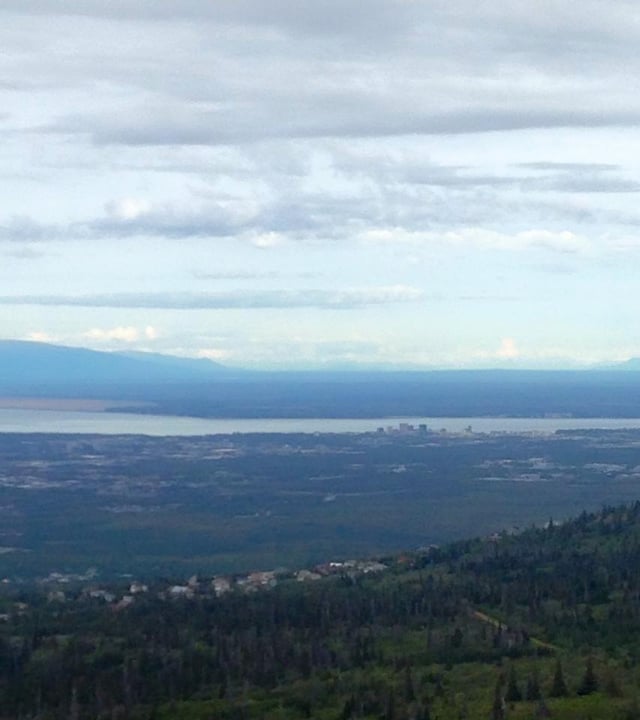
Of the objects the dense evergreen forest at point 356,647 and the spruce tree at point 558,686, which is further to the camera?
the dense evergreen forest at point 356,647

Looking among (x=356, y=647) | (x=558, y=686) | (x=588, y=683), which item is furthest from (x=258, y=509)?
(x=558, y=686)

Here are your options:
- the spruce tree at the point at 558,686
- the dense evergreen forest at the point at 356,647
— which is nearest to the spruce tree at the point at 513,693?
the dense evergreen forest at the point at 356,647

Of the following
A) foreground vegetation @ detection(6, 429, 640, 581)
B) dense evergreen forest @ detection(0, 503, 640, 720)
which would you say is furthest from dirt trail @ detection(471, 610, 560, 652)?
foreground vegetation @ detection(6, 429, 640, 581)

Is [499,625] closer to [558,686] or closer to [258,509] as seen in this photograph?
[558,686]

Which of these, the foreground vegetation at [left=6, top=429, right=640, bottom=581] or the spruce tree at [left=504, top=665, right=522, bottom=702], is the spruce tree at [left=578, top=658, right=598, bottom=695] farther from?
the foreground vegetation at [left=6, top=429, right=640, bottom=581]

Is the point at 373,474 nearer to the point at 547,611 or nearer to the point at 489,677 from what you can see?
the point at 547,611

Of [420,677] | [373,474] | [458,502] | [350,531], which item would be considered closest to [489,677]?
[420,677]

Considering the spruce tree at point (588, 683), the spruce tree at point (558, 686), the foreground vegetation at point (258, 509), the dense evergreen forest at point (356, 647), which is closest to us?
the spruce tree at point (558, 686)

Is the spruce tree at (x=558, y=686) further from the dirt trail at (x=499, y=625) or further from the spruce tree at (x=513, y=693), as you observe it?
the dirt trail at (x=499, y=625)
